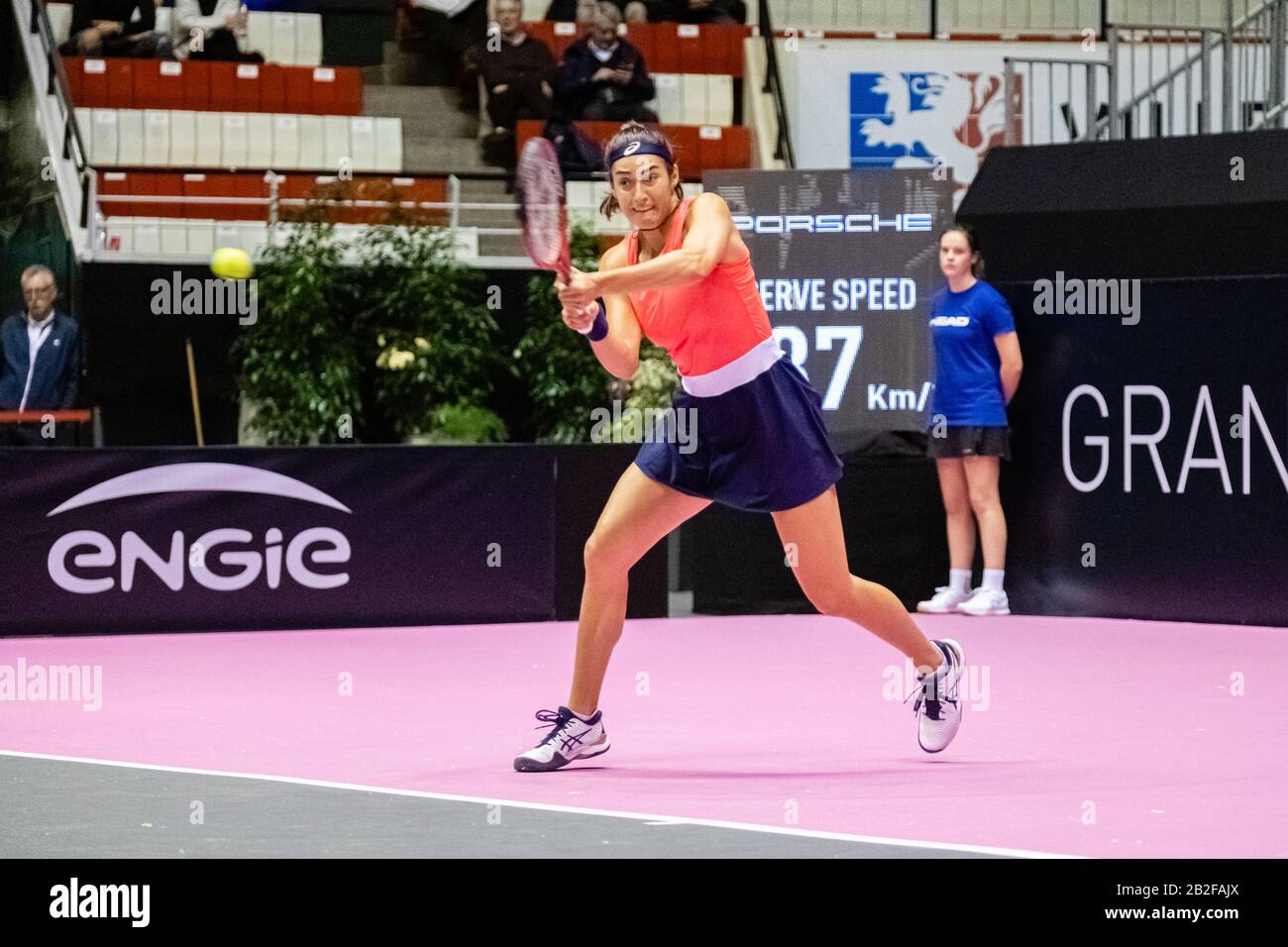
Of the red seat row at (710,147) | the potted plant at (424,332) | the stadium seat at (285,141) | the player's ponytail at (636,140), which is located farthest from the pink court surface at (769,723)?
the stadium seat at (285,141)

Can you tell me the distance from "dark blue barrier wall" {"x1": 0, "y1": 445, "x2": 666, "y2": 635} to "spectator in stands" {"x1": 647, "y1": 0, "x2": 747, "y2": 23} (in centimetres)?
882

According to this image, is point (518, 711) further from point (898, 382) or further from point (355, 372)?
point (355, 372)

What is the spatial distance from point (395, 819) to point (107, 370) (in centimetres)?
1022

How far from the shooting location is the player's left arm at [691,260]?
5660 mm

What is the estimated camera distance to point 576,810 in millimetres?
5566

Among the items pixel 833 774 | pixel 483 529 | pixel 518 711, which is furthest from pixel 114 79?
pixel 833 774

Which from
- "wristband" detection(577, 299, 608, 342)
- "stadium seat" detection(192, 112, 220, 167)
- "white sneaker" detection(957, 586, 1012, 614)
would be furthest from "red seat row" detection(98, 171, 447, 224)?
"wristband" detection(577, 299, 608, 342)

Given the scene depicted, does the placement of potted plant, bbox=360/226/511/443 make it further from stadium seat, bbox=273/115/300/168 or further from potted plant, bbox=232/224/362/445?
stadium seat, bbox=273/115/300/168

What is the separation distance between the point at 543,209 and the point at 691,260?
1.39 feet

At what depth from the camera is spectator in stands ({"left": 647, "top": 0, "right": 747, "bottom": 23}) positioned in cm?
1900

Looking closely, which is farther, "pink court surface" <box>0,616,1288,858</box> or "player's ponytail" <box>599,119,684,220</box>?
"player's ponytail" <box>599,119,684,220</box>

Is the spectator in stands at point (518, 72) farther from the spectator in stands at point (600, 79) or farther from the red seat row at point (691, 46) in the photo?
the red seat row at point (691, 46)

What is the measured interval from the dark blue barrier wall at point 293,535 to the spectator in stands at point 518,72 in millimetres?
6798

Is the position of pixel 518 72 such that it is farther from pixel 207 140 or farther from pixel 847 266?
pixel 847 266
